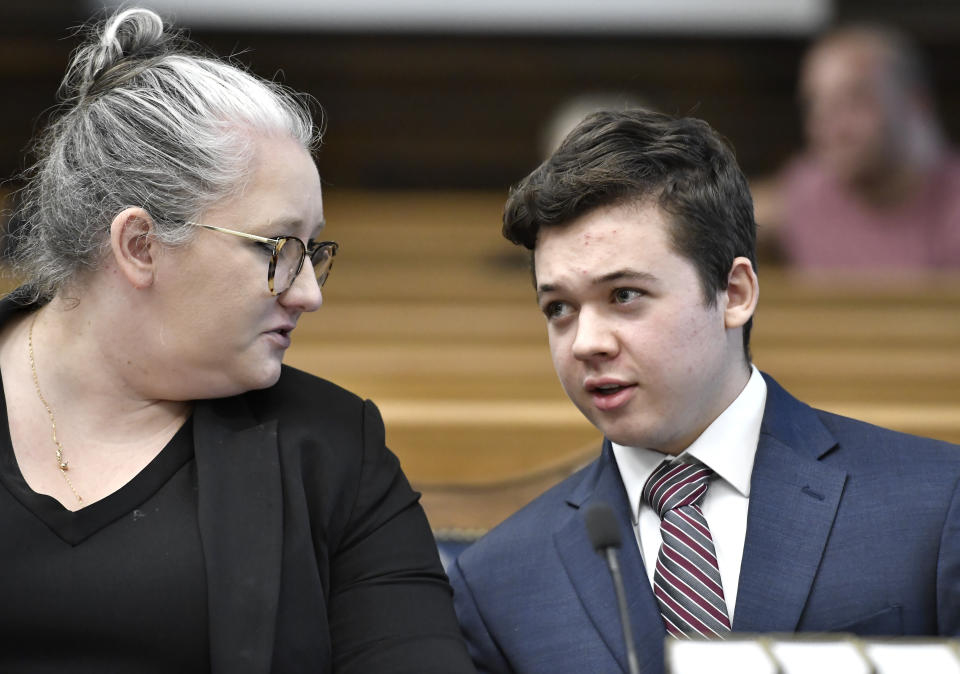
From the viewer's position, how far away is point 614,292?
5.38 ft

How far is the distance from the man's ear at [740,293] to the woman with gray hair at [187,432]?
0.50 meters

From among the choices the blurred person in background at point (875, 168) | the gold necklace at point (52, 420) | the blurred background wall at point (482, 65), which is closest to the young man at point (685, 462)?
the gold necklace at point (52, 420)

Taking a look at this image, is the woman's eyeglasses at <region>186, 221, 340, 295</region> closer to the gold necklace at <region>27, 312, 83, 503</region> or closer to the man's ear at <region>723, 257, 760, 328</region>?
the gold necklace at <region>27, 312, 83, 503</region>

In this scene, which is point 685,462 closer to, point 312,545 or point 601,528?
point 601,528

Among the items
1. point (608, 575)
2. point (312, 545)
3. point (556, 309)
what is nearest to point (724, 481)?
point (608, 575)

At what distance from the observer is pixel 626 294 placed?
5.38 ft

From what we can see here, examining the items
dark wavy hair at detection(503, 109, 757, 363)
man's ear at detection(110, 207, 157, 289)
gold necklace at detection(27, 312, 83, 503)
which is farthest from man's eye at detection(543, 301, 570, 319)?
gold necklace at detection(27, 312, 83, 503)

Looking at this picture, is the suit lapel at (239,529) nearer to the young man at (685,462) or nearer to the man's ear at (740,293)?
the young man at (685,462)

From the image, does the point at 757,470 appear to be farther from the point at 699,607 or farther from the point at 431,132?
the point at 431,132

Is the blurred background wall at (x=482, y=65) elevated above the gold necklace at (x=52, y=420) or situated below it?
above

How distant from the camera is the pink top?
3.35m

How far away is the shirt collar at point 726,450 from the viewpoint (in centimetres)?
171

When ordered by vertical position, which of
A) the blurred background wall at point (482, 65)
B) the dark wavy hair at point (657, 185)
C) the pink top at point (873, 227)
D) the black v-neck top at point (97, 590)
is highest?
the blurred background wall at point (482, 65)

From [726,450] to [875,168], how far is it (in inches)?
74.6
